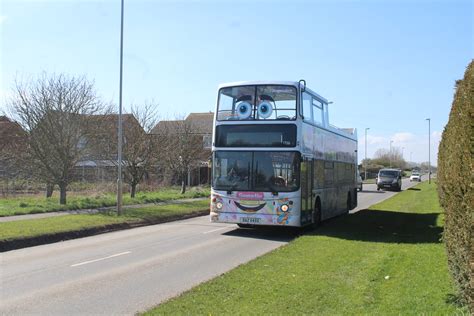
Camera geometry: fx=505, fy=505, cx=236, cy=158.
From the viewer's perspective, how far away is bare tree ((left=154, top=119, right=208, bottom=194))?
33.5 m

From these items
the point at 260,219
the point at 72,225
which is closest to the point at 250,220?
the point at 260,219

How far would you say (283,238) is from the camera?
579 inches

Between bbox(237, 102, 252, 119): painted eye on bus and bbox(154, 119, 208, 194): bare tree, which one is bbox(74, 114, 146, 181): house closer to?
bbox(154, 119, 208, 194): bare tree

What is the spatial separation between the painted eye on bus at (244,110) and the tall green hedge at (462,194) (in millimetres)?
8499

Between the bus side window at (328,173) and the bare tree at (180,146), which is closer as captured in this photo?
the bus side window at (328,173)

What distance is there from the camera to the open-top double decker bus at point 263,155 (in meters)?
14.3

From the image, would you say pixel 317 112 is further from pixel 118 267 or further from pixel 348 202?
pixel 118 267

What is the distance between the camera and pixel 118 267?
9883 mm

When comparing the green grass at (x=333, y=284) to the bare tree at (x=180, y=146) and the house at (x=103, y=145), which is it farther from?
the bare tree at (x=180, y=146)

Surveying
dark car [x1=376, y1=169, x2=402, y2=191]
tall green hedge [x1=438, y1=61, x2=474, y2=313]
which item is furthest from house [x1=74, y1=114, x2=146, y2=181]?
dark car [x1=376, y1=169, x2=402, y2=191]

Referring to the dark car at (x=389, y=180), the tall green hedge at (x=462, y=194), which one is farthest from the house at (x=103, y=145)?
the dark car at (x=389, y=180)

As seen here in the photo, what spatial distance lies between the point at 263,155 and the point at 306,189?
5.97 feet

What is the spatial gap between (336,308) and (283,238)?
8.64 m

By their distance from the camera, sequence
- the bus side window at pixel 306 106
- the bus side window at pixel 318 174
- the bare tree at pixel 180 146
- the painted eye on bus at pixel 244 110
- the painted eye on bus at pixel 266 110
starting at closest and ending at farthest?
the painted eye on bus at pixel 266 110, the painted eye on bus at pixel 244 110, the bus side window at pixel 306 106, the bus side window at pixel 318 174, the bare tree at pixel 180 146
